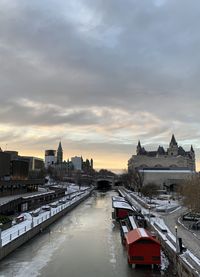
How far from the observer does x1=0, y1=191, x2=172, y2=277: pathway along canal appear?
33188 millimetres

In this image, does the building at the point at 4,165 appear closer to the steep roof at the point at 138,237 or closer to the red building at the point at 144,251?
the steep roof at the point at 138,237

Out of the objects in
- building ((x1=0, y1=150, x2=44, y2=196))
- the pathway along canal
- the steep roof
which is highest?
building ((x1=0, y1=150, x2=44, y2=196))

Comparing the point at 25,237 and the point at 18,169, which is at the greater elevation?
the point at 18,169

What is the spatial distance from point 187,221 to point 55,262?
2725 cm

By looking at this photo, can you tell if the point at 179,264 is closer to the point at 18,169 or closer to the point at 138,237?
the point at 138,237

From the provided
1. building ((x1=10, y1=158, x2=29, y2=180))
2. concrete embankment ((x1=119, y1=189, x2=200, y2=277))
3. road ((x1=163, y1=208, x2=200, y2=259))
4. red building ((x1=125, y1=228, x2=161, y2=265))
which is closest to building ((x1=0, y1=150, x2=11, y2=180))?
building ((x1=10, y1=158, x2=29, y2=180))

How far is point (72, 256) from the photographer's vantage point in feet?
131

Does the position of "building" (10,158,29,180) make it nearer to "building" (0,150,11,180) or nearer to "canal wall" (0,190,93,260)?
"building" (0,150,11,180)

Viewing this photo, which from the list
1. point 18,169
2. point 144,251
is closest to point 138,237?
point 144,251

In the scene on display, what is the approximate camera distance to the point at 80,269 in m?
34.8

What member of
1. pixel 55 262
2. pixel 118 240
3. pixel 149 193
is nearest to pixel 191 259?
pixel 55 262

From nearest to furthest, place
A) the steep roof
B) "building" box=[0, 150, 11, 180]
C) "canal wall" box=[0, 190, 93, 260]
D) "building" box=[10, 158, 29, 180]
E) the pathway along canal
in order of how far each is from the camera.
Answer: the pathway along canal < the steep roof < "canal wall" box=[0, 190, 93, 260] < "building" box=[0, 150, 11, 180] < "building" box=[10, 158, 29, 180]

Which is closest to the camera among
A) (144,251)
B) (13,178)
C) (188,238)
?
(144,251)

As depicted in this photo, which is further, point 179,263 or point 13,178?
point 13,178
